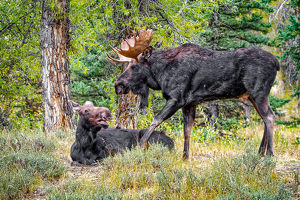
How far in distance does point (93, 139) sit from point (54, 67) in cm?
381

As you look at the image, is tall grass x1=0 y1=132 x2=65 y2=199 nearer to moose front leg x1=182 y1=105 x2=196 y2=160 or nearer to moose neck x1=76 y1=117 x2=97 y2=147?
moose neck x1=76 y1=117 x2=97 y2=147

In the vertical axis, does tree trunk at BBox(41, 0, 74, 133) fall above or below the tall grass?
above

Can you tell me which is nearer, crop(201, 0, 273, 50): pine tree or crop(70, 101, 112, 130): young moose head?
crop(70, 101, 112, 130): young moose head

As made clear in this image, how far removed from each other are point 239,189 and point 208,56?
9.35 ft

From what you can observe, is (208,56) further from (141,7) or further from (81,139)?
(141,7)

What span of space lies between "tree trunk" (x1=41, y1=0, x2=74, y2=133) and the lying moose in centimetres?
304

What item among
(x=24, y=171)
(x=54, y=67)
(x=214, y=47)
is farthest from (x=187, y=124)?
(x=214, y=47)

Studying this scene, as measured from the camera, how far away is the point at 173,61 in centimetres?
591

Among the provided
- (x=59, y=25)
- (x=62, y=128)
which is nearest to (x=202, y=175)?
(x=62, y=128)

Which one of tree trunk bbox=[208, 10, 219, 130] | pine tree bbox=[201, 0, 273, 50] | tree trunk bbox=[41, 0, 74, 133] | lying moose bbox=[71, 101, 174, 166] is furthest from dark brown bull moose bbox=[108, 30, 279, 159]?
pine tree bbox=[201, 0, 273, 50]

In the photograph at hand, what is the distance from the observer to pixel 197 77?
5738 millimetres

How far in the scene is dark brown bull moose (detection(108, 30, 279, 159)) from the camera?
5434 mm

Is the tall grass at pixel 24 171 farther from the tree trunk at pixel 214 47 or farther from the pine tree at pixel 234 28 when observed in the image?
the pine tree at pixel 234 28

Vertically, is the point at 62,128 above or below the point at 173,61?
below
